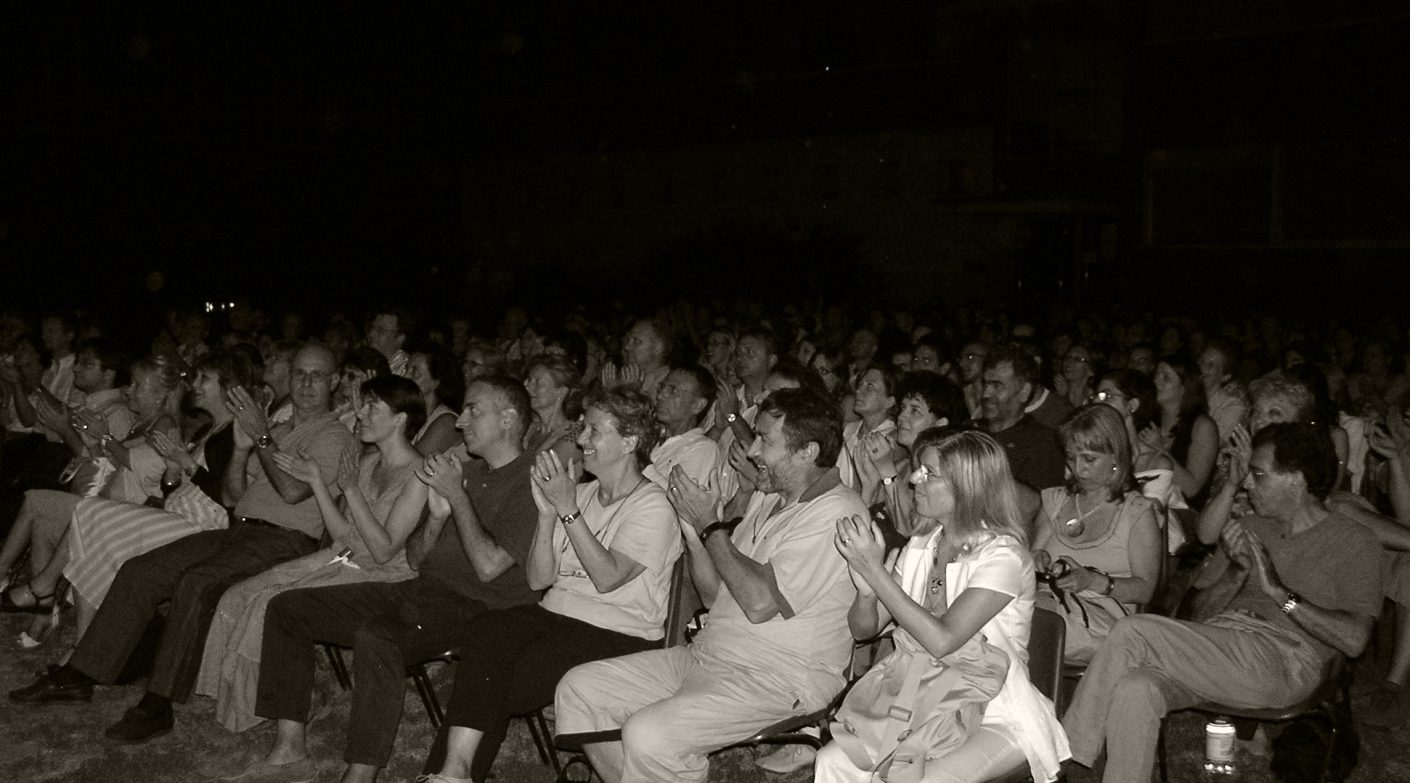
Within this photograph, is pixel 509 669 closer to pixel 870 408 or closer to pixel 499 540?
pixel 499 540

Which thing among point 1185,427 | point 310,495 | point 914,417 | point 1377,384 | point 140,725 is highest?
point 914,417

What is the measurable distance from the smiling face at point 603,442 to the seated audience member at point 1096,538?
55.6 inches

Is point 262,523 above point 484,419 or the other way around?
the other way around

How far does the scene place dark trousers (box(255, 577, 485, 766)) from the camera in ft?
13.5

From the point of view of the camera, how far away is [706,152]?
26641mm

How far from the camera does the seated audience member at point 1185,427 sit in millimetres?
5980

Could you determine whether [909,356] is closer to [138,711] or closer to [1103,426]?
[1103,426]

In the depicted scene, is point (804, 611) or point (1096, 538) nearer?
point (804, 611)

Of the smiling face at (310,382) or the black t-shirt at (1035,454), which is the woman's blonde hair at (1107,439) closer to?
the black t-shirt at (1035,454)

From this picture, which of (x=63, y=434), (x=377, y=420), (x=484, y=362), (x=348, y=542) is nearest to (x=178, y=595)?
(x=348, y=542)

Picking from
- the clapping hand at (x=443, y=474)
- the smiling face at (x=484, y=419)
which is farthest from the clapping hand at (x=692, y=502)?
the smiling face at (x=484, y=419)

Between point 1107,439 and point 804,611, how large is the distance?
1289 millimetres

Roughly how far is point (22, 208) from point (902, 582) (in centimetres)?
2028

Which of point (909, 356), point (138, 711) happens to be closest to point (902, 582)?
point (138, 711)
